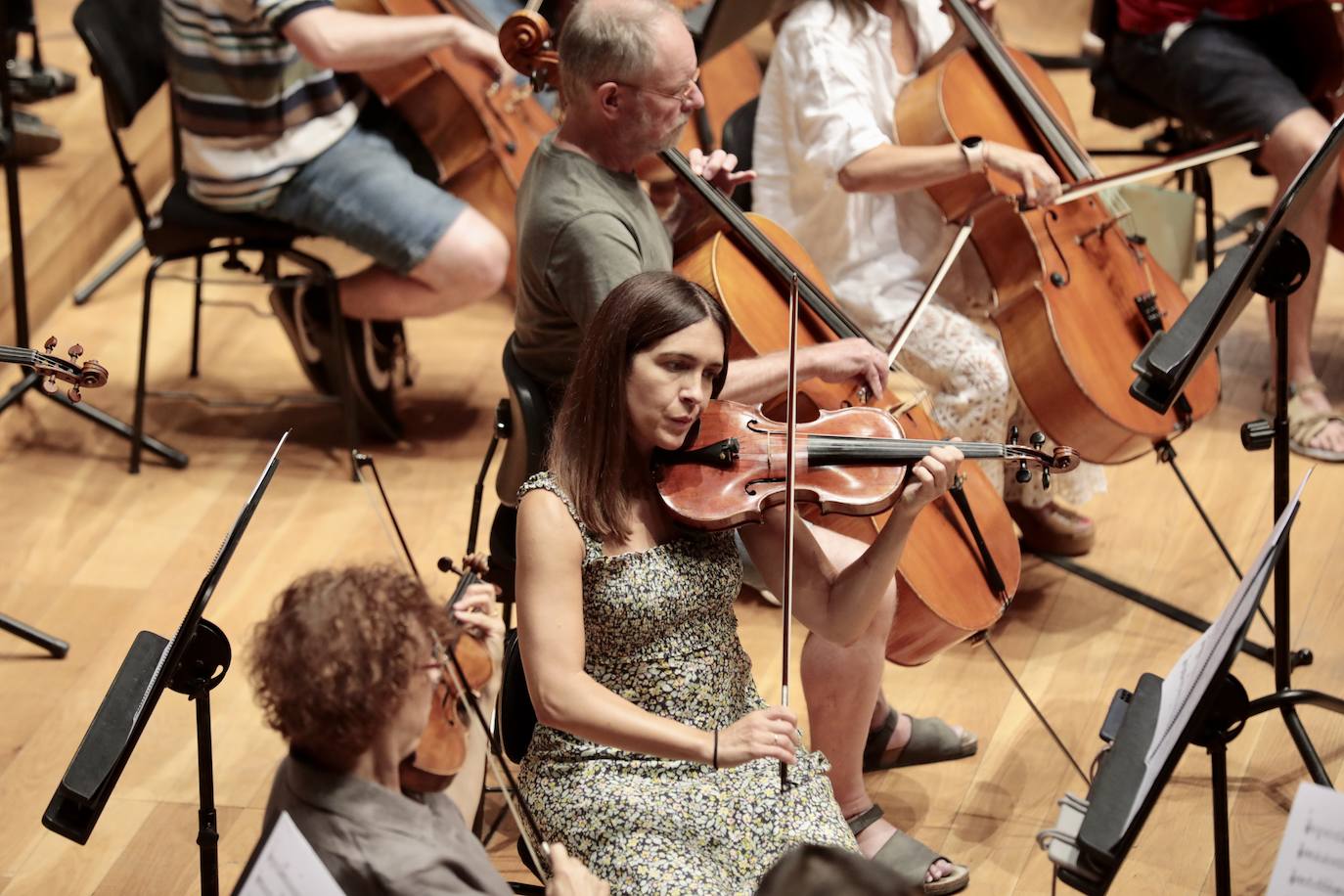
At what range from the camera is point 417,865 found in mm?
1477

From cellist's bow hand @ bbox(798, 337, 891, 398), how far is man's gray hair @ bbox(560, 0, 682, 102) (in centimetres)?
46

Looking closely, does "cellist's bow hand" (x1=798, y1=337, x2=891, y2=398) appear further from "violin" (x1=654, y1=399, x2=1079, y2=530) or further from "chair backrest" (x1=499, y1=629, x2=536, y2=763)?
"chair backrest" (x1=499, y1=629, x2=536, y2=763)

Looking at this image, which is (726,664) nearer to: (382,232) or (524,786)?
(524,786)

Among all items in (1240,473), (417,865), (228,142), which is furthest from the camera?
(1240,473)

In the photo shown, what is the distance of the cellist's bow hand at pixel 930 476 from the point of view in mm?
1877

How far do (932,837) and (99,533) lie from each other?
1738mm

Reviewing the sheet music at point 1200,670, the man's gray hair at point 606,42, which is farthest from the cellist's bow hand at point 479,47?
the sheet music at point 1200,670

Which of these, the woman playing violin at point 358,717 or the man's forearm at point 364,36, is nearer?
the woman playing violin at point 358,717

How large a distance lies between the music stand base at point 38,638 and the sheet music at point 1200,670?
1924mm

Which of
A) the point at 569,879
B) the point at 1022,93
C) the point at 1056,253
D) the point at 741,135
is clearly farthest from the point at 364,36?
the point at 569,879

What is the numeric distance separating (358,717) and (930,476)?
0.75 metres

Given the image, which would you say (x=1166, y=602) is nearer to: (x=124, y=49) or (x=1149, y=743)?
(x=1149, y=743)

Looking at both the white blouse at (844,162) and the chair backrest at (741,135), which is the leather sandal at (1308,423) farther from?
the chair backrest at (741,135)

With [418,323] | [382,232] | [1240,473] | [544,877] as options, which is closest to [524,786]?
[544,877]
